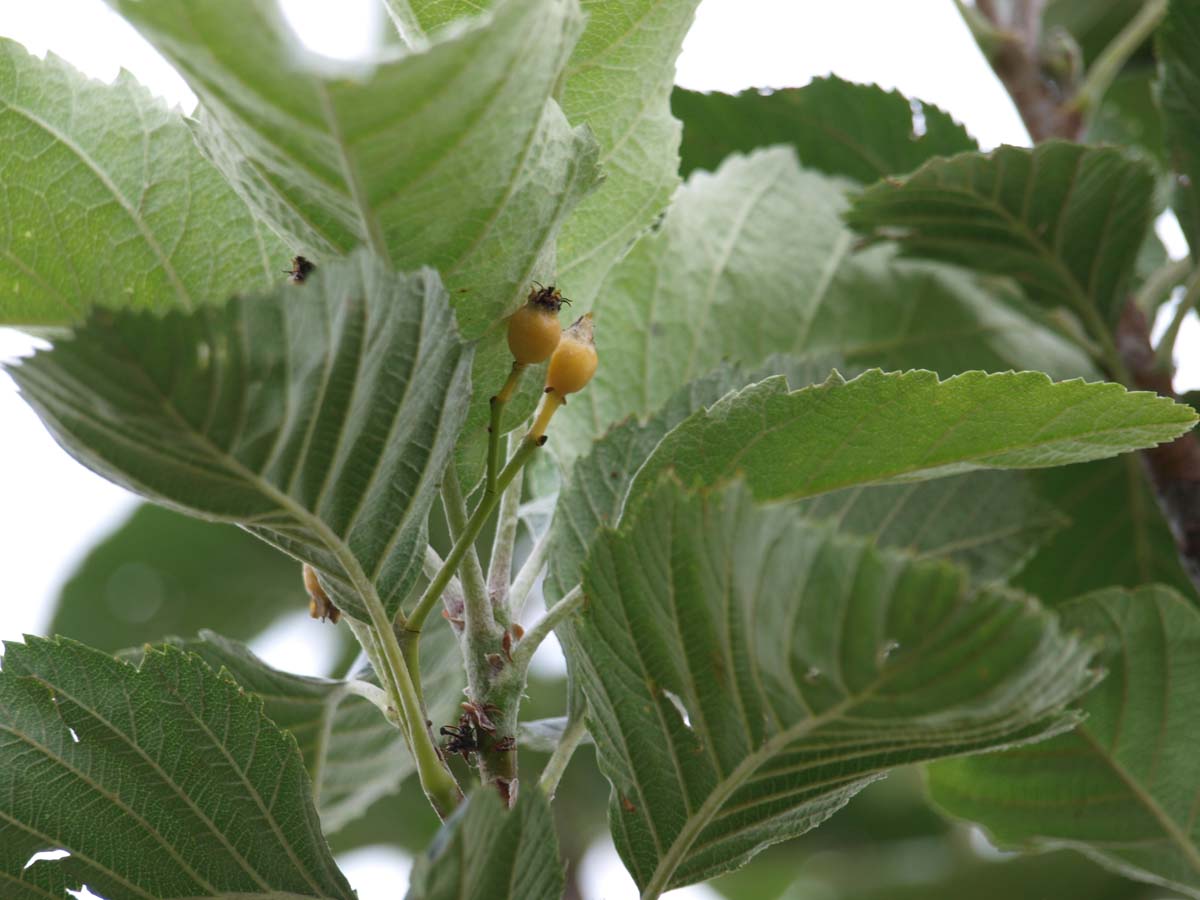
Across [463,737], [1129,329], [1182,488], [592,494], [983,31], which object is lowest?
[463,737]

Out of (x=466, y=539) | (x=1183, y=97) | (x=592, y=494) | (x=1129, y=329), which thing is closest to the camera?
(x=466, y=539)

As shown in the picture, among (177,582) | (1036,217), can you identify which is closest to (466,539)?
(1036,217)

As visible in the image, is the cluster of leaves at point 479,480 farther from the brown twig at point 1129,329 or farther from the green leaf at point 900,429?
the brown twig at point 1129,329

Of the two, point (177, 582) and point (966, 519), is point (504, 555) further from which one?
point (177, 582)

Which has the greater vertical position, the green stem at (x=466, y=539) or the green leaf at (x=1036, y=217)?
the green leaf at (x=1036, y=217)

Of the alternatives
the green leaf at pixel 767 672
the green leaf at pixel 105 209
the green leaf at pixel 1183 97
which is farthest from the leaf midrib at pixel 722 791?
the green leaf at pixel 1183 97

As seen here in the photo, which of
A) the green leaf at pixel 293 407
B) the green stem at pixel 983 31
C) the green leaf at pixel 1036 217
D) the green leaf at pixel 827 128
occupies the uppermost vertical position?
the green stem at pixel 983 31

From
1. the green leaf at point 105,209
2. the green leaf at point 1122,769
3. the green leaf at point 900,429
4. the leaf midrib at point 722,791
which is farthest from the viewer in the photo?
the green leaf at point 1122,769

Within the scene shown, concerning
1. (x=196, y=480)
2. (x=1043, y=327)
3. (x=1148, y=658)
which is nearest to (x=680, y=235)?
(x=1043, y=327)
